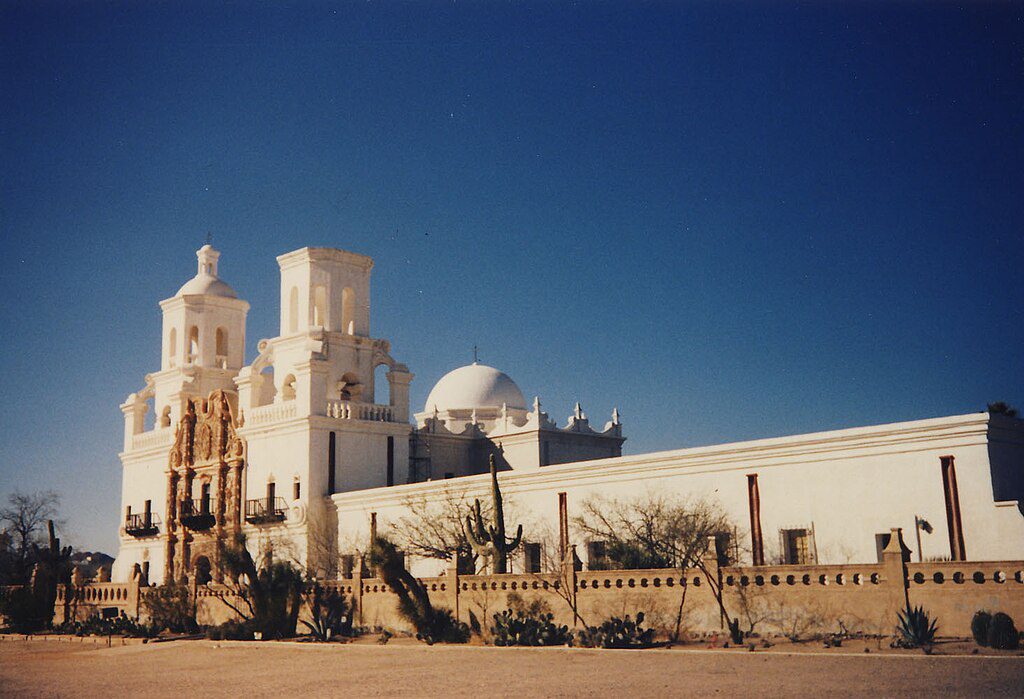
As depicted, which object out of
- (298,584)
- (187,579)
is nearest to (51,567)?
(187,579)

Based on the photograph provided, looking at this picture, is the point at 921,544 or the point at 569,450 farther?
the point at 569,450

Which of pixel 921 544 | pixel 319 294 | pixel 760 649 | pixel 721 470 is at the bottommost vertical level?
pixel 760 649

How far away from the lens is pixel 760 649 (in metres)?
23.0

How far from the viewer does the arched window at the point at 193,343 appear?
50.8 meters

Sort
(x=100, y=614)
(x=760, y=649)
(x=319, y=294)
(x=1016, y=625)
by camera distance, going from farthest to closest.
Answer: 1. (x=319, y=294)
2. (x=100, y=614)
3. (x=760, y=649)
4. (x=1016, y=625)

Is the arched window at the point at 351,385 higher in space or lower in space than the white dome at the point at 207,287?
Result: lower

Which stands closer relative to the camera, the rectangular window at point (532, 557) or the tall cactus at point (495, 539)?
the tall cactus at point (495, 539)

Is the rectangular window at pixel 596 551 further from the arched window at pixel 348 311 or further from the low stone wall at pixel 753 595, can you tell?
the arched window at pixel 348 311

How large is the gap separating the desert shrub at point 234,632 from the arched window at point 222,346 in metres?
19.2

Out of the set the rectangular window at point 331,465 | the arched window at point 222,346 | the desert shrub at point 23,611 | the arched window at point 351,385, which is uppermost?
the arched window at point 222,346

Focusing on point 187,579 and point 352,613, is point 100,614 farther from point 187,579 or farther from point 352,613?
point 352,613

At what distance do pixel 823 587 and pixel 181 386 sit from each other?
32888 mm

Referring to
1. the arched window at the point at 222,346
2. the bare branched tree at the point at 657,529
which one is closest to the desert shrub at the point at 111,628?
the arched window at the point at 222,346

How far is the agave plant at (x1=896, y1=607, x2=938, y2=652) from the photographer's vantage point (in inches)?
845
